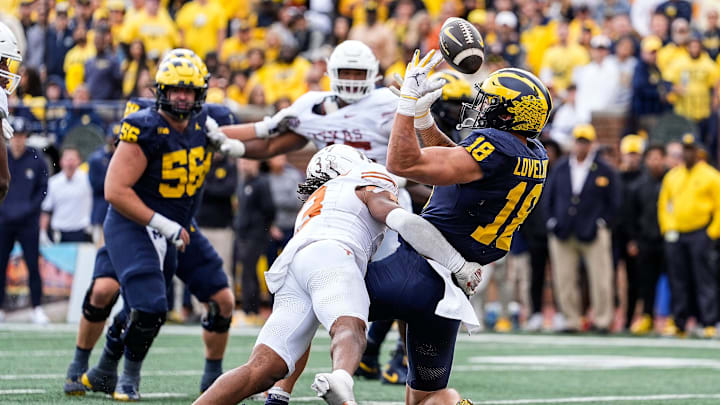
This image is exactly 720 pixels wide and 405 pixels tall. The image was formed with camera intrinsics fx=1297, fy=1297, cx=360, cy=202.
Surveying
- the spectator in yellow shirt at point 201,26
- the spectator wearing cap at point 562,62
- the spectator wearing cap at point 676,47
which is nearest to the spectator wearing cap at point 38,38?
the spectator in yellow shirt at point 201,26

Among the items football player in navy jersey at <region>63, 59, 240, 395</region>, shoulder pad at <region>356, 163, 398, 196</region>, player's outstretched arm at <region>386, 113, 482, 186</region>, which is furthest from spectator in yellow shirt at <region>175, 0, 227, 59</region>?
player's outstretched arm at <region>386, 113, 482, 186</region>

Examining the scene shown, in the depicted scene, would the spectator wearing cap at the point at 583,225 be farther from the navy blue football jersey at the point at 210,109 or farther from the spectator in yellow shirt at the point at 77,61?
the spectator in yellow shirt at the point at 77,61

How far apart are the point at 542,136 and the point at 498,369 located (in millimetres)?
6042

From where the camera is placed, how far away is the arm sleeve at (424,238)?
17.4 feet

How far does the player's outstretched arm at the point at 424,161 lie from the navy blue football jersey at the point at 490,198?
7cm

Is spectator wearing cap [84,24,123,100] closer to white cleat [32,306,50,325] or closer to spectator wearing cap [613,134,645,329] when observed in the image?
white cleat [32,306,50,325]

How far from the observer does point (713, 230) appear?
13.5 meters

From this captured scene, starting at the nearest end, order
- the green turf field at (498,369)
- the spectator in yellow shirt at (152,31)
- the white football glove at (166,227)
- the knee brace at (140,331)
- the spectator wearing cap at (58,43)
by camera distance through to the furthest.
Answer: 1. the knee brace at (140,331)
2. the white football glove at (166,227)
3. the green turf field at (498,369)
4. the spectator in yellow shirt at (152,31)
5. the spectator wearing cap at (58,43)

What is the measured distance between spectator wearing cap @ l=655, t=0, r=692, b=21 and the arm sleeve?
12.0 meters

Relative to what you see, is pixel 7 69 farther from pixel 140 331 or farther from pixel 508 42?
pixel 508 42

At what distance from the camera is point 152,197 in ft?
24.5

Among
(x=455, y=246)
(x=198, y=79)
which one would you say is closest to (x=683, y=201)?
(x=198, y=79)

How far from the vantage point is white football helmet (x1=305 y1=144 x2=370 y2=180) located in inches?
225

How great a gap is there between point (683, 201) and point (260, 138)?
6936mm
